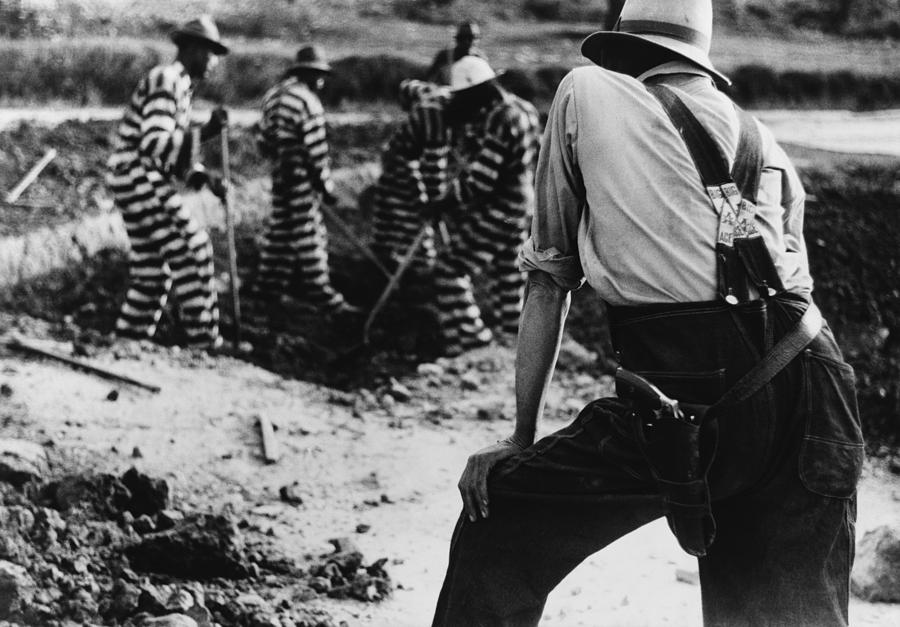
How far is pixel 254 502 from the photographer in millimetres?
6352

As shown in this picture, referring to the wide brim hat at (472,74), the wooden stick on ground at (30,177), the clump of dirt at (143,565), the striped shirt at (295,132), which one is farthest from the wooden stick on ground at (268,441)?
the wooden stick on ground at (30,177)

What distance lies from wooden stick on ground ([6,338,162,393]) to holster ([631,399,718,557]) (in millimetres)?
5058

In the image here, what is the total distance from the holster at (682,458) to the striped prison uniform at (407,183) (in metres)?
7.35

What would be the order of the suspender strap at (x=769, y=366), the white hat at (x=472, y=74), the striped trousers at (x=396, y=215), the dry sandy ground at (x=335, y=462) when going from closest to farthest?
the suspender strap at (x=769, y=366)
the dry sandy ground at (x=335, y=462)
the white hat at (x=472, y=74)
the striped trousers at (x=396, y=215)

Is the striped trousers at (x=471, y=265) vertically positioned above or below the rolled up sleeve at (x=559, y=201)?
below

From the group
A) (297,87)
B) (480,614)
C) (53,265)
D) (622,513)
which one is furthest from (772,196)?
(53,265)

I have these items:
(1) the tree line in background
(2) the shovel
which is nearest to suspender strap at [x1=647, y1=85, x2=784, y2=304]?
(2) the shovel

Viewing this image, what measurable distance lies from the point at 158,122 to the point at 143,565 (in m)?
3.57

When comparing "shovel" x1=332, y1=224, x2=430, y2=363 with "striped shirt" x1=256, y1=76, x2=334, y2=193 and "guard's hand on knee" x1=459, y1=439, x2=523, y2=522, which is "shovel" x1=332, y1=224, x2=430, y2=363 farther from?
"guard's hand on knee" x1=459, y1=439, x2=523, y2=522

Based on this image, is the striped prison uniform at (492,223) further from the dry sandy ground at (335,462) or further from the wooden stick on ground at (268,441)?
the wooden stick on ground at (268,441)

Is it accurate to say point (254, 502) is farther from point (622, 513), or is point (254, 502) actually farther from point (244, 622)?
point (622, 513)

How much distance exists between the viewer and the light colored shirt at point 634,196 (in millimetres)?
2967

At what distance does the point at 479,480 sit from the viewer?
310cm

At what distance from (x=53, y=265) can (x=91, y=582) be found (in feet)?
18.5
